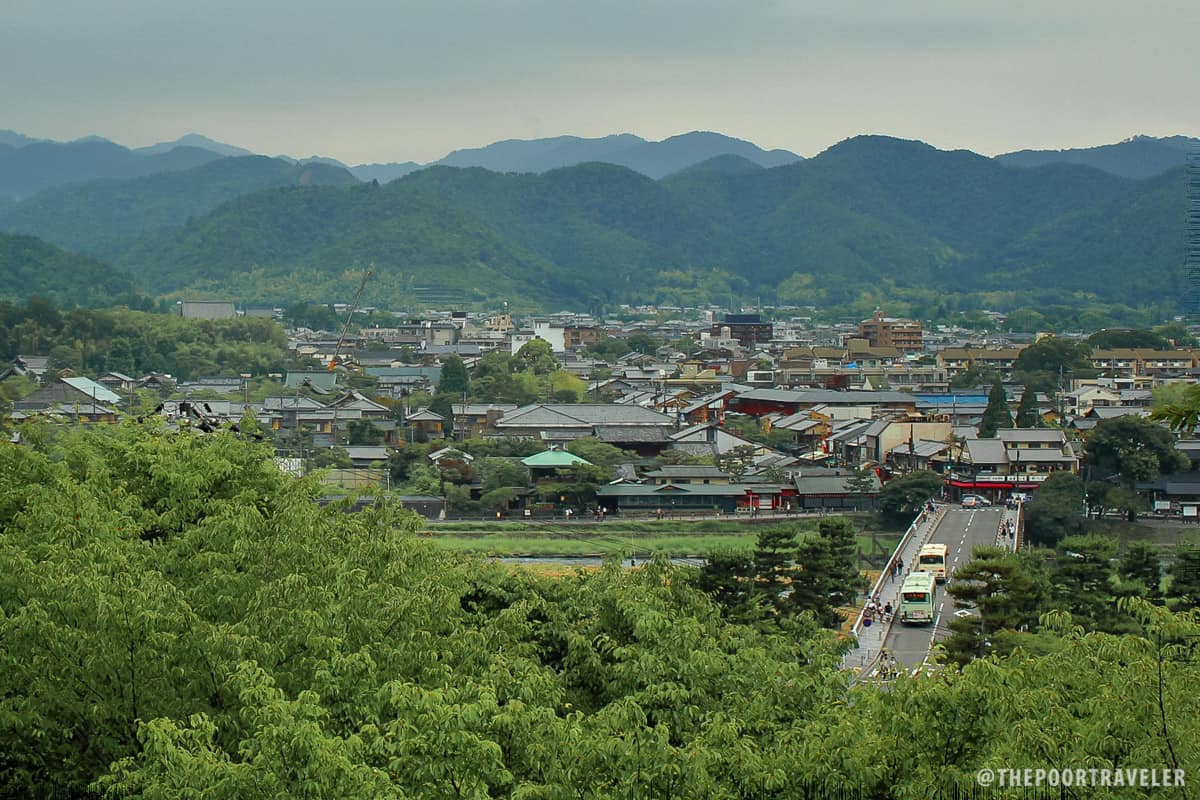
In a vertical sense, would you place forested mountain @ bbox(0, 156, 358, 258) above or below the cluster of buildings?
above

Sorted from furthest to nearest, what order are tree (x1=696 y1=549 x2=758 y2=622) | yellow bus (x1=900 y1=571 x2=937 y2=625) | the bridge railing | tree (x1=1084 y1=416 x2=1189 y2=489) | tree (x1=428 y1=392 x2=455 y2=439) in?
tree (x1=428 y1=392 x2=455 y2=439) < tree (x1=1084 y1=416 x2=1189 y2=489) < yellow bus (x1=900 y1=571 x2=937 y2=625) < the bridge railing < tree (x1=696 y1=549 x2=758 y2=622)

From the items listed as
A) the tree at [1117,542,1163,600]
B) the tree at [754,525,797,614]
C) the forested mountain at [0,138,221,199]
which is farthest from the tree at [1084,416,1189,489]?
the forested mountain at [0,138,221,199]

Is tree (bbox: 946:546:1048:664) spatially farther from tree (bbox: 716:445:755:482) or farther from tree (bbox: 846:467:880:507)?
tree (bbox: 716:445:755:482)

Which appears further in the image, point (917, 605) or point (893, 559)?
point (893, 559)

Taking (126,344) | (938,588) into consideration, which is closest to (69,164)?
(126,344)

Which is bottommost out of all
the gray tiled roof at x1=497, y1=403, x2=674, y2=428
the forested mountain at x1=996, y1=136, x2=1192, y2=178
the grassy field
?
the grassy field

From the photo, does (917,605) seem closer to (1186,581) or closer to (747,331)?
(1186,581)
